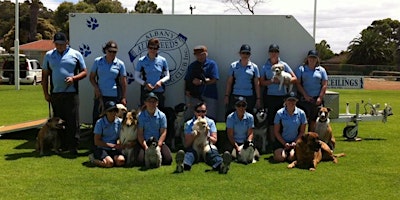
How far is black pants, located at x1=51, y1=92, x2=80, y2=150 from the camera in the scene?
24.0 feet

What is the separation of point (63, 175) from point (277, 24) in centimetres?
481

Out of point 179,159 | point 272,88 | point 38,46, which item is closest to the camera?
point 179,159

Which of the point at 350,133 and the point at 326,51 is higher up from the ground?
the point at 326,51

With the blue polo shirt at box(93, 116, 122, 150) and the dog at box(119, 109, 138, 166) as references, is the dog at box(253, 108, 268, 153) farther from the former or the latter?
the blue polo shirt at box(93, 116, 122, 150)

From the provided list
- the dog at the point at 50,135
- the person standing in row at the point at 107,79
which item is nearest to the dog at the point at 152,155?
the person standing in row at the point at 107,79

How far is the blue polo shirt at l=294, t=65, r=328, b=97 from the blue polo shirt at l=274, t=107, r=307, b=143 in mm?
787

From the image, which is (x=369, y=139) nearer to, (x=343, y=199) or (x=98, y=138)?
A: (x=343, y=199)

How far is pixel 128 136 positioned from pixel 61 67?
5.41 feet

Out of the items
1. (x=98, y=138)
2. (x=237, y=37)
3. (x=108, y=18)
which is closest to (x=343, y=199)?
(x=98, y=138)

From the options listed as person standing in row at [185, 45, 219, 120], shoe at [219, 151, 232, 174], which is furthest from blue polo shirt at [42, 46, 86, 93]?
shoe at [219, 151, 232, 174]

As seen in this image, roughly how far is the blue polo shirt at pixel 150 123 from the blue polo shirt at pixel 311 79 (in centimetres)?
260

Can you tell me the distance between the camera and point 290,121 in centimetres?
703

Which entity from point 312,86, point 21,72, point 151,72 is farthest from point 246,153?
point 21,72

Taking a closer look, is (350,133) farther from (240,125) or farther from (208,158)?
(208,158)
